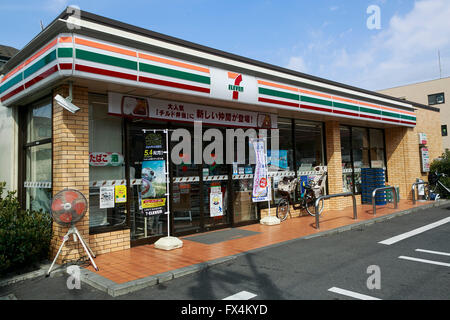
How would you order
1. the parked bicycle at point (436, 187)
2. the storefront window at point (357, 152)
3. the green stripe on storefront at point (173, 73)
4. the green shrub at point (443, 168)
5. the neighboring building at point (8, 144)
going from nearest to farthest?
the green stripe on storefront at point (173, 73) → the neighboring building at point (8, 144) → the storefront window at point (357, 152) → the parked bicycle at point (436, 187) → the green shrub at point (443, 168)

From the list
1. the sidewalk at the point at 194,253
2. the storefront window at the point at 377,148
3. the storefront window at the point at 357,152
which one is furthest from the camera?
the storefront window at the point at 377,148

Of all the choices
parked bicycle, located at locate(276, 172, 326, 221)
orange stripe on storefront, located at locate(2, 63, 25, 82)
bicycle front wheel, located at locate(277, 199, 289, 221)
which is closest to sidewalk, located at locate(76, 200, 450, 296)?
bicycle front wheel, located at locate(277, 199, 289, 221)

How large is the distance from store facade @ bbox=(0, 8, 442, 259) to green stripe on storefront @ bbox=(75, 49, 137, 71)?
0.02 meters

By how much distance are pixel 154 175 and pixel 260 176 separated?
307 cm

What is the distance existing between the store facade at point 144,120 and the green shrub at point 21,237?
288mm

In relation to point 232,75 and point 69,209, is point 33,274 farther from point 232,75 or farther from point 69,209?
point 232,75

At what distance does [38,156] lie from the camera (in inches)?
269

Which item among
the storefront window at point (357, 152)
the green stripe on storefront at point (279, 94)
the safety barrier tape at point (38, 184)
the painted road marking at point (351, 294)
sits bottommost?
the painted road marking at point (351, 294)

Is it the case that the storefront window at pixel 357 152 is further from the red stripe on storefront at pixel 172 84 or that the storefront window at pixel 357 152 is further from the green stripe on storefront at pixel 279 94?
the red stripe on storefront at pixel 172 84

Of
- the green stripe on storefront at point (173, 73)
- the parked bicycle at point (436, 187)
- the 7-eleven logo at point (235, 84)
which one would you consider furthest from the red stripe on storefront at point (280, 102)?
the parked bicycle at point (436, 187)

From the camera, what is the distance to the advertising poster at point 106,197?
625 cm

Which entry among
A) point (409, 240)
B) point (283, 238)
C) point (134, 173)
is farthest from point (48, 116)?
point (409, 240)

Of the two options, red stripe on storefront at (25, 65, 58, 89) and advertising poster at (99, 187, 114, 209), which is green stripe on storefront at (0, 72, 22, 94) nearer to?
red stripe on storefront at (25, 65, 58, 89)

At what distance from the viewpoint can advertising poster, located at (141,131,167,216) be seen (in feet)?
21.3
